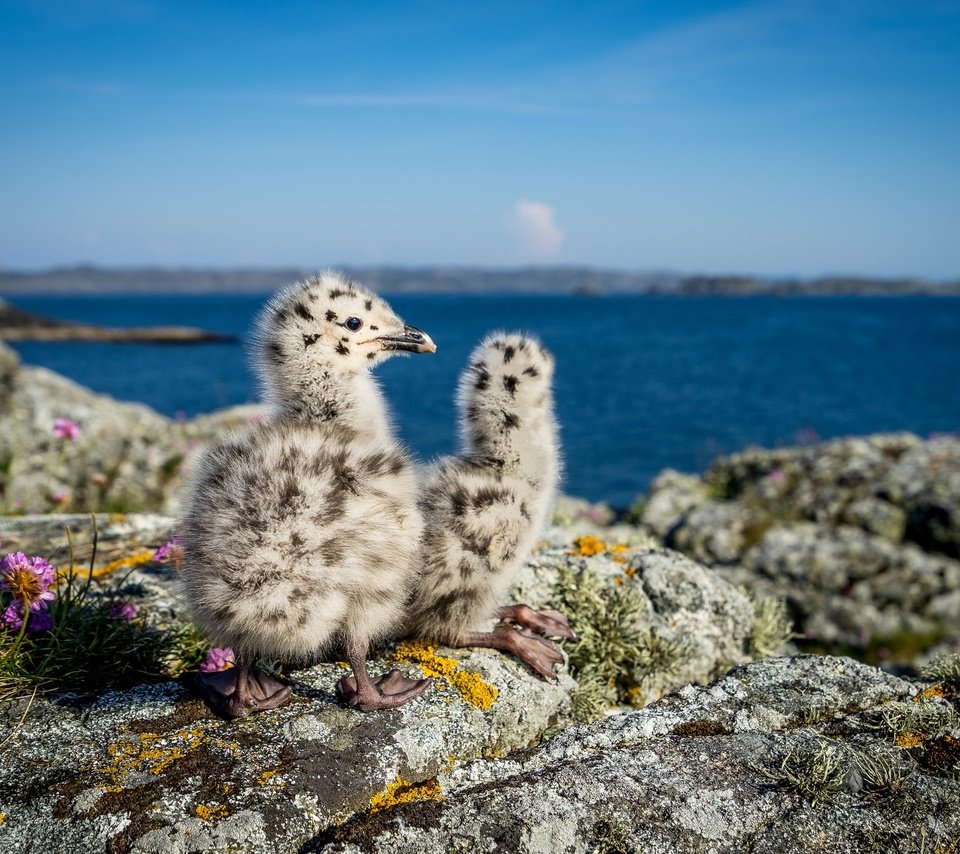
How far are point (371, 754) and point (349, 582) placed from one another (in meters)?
0.77

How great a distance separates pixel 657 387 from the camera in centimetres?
5050

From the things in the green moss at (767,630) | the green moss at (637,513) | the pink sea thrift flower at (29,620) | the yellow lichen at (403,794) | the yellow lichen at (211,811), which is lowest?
the green moss at (637,513)

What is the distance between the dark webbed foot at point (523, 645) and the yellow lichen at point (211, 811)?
1.83 m

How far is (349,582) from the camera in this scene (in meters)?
3.65

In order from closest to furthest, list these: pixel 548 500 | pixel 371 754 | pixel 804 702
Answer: pixel 371 754, pixel 804 702, pixel 548 500

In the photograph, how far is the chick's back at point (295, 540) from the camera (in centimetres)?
354

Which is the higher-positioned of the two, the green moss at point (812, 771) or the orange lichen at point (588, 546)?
the orange lichen at point (588, 546)

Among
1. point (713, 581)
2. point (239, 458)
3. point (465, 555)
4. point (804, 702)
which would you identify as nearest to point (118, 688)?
point (239, 458)

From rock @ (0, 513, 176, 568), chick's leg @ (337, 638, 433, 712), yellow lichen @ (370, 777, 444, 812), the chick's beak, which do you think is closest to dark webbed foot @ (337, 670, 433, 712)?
chick's leg @ (337, 638, 433, 712)

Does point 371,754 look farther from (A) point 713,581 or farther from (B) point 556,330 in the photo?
(B) point 556,330

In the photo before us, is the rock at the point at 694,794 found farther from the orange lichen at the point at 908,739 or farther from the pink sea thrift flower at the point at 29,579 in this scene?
the pink sea thrift flower at the point at 29,579

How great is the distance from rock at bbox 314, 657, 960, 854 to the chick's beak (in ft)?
7.24

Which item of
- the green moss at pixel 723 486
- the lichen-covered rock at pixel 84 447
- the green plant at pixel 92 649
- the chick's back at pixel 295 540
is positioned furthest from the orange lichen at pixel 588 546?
the green moss at pixel 723 486

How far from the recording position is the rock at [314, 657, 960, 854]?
297 centimetres
